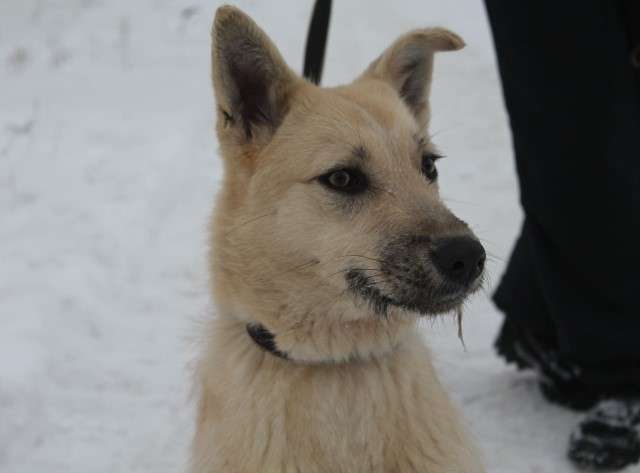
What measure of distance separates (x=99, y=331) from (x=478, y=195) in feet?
11.6

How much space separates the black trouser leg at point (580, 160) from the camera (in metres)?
3.72

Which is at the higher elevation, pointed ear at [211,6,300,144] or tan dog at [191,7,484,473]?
pointed ear at [211,6,300,144]

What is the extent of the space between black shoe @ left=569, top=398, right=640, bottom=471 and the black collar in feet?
5.79

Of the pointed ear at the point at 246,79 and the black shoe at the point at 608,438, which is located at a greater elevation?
the pointed ear at the point at 246,79

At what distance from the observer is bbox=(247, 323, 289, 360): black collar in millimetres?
3021

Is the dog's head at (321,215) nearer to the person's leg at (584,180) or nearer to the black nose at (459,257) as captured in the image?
Result: the black nose at (459,257)

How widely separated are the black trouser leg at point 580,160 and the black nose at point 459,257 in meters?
1.42

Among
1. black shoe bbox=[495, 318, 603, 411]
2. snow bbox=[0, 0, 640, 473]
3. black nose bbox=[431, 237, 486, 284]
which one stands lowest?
snow bbox=[0, 0, 640, 473]

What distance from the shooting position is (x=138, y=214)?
6.50 meters

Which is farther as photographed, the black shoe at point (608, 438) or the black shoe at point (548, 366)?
the black shoe at point (548, 366)

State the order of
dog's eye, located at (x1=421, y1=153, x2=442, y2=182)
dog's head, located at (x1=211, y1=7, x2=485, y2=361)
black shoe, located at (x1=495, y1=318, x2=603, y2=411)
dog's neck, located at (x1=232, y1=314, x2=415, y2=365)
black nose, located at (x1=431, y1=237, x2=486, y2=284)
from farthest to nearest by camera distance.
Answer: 1. black shoe, located at (x1=495, y1=318, x2=603, y2=411)
2. dog's eye, located at (x1=421, y1=153, x2=442, y2=182)
3. dog's neck, located at (x1=232, y1=314, x2=415, y2=365)
4. dog's head, located at (x1=211, y1=7, x2=485, y2=361)
5. black nose, located at (x1=431, y1=237, x2=486, y2=284)

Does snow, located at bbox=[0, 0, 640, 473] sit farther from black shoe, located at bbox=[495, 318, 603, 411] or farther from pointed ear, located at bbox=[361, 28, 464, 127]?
pointed ear, located at bbox=[361, 28, 464, 127]

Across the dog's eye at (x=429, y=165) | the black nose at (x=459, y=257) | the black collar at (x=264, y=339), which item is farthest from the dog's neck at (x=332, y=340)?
the dog's eye at (x=429, y=165)

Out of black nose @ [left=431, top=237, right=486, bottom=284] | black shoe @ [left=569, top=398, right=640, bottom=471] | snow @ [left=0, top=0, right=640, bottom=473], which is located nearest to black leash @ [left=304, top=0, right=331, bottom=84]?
snow @ [left=0, top=0, right=640, bottom=473]
